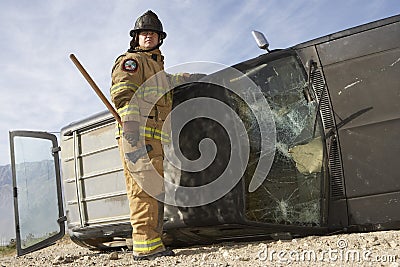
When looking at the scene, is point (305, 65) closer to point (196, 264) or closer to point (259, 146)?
point (259, 146)

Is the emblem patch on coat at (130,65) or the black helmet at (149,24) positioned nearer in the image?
the emblem patch on coat at (130,65)

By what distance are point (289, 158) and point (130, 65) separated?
54.5 inches

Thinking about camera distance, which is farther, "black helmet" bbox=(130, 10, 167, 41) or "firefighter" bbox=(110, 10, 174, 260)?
"black helmet" bbox=(130, 10, 167, 41)

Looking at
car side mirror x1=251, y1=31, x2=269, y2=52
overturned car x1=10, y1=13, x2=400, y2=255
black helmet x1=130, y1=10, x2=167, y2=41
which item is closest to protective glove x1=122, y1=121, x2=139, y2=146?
overturned car x1=10, y1=13, x2=400, y2=255

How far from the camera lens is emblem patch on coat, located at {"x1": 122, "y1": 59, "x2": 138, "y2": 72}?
145 inches

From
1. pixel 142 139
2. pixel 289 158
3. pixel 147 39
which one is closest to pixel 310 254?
pixel 289 158

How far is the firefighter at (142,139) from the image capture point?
3.55 metres

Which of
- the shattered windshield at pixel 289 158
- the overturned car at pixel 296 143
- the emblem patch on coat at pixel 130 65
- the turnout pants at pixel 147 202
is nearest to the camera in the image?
the overturned car at pixel 296 143

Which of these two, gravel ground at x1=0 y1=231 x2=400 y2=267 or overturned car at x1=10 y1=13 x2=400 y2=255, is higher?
overturned car at x1=10 y1=13 x2=400 y2=255

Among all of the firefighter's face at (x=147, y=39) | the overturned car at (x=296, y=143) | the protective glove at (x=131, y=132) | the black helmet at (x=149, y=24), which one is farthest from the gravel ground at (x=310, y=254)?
the black helmet at (x=149, y=24)

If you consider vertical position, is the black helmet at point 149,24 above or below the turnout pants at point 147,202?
above

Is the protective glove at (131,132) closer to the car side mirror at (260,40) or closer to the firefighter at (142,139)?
the firefighter at (142,139)

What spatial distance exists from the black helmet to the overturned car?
0.53 metres

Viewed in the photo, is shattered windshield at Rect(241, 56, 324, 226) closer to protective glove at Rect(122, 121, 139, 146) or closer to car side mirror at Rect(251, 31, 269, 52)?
car side mirror at Rect(251, 31, 269, 52)
